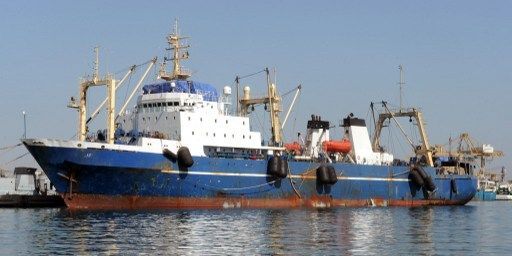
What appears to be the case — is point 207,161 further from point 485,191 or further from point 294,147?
point 485,191

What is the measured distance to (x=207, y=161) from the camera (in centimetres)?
4934

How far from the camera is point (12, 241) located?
2961cm

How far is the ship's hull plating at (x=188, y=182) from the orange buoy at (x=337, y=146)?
2.75 m

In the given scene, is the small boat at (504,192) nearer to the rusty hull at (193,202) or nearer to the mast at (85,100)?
the rusty hull at (193,202)

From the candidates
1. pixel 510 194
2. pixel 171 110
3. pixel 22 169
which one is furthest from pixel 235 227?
pixel 510 194

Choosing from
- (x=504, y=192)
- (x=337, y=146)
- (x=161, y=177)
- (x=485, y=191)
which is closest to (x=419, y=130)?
(x=337, y=146)

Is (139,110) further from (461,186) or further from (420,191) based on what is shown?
(461,186)

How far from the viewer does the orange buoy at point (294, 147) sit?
59562 millimetres

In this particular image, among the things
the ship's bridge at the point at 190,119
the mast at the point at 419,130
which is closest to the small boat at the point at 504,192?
the mast at the point at 419,130

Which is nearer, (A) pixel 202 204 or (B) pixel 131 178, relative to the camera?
(B) pixel 131 178

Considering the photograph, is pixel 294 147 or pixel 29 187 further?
pixel 29 187

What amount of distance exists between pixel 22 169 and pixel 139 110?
1489cm

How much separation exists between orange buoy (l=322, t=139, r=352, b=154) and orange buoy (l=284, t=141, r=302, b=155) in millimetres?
2062

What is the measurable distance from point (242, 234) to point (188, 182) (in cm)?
1610
